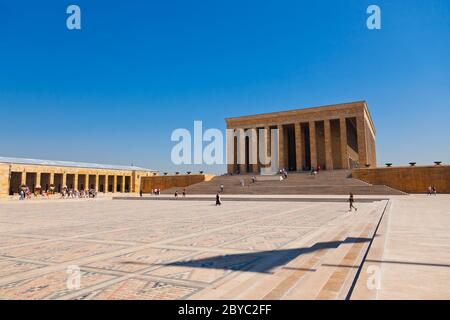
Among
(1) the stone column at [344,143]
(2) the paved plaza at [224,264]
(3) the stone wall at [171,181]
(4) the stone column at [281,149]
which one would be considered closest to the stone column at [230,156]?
(3) the stone wall at [171,181]

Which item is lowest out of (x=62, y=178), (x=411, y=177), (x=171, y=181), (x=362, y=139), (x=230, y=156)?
(x=171, y=181)

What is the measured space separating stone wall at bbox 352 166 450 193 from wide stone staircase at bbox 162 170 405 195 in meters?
2.48

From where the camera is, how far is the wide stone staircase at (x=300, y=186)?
28.6 metres

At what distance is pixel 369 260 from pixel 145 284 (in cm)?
326

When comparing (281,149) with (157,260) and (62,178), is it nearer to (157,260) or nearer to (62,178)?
(62,178)

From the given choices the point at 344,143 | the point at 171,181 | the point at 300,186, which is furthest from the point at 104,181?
the point at 344,143

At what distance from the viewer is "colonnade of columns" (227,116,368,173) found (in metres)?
42.3

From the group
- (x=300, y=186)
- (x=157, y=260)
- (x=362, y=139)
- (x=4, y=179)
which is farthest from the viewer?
(x=362, y=139)

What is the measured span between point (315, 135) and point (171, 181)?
2395 centimetres

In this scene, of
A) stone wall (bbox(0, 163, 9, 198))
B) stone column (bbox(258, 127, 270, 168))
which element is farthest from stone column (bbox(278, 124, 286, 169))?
stone wall (bbox(0, 163, 9, 198))

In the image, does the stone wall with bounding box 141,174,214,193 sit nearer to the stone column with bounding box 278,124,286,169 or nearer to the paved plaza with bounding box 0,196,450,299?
the stone column with bounding box 278,124,286,169

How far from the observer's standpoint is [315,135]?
45.0m
